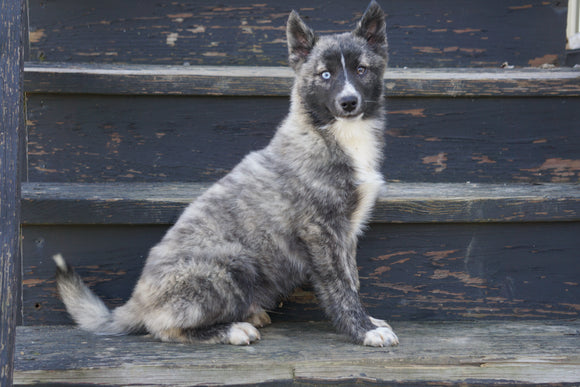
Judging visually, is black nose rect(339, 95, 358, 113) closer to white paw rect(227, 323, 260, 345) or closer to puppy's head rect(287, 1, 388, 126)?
puppy's head rect(287, 1, 388, 126)

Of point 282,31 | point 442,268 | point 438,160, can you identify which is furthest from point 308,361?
point 282,31

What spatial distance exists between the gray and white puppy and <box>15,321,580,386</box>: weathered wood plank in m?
0.11

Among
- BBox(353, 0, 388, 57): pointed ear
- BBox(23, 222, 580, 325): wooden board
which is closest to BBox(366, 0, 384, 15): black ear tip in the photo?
BBox(353, 0, 388, 57): pointed ear

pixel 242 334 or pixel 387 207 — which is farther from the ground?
pixel 387 207

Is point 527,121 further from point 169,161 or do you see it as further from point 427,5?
point 169,161

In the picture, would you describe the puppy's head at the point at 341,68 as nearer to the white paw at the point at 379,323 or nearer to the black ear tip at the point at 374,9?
the black ear tip at the point at 374,9

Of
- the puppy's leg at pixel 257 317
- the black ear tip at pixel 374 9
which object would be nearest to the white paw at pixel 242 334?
the puppy's leg at pixel 257 317

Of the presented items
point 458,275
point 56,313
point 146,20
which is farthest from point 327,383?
point 146,20

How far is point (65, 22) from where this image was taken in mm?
3201

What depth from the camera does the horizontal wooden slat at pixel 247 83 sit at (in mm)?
2869

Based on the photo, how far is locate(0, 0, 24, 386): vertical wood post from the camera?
174cm

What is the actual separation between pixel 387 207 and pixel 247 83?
0.94 m

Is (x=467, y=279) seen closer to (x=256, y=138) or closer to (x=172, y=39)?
(x=256, y=138)

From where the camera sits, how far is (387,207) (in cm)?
263
